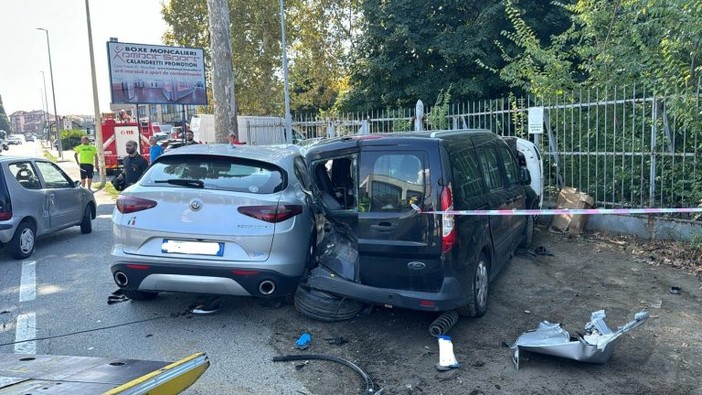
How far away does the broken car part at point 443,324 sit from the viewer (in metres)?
4.54

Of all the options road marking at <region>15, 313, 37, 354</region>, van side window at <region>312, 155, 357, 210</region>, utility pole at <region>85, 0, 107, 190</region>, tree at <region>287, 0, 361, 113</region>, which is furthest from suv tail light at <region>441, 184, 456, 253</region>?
tree at <region>287, 0, 361, 113</region>

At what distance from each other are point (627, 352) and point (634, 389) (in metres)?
0.63

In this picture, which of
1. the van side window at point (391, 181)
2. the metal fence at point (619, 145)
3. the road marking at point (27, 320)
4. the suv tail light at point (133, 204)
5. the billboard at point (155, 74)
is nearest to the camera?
the van side window at point (391, 181)

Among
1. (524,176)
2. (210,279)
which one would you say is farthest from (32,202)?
(524,176)

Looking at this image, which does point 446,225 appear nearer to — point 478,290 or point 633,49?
point 478,290

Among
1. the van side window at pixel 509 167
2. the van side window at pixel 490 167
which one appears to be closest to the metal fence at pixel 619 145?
the van side window at pixel 509 167

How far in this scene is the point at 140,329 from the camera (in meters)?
4.95

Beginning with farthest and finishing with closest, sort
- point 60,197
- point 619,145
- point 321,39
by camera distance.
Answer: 1. point 321,39
2. point 60,197
3. point 619,145

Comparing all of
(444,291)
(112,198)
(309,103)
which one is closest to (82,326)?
(444,291)

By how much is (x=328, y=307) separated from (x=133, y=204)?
2.02m

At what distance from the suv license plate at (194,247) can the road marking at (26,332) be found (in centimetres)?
132

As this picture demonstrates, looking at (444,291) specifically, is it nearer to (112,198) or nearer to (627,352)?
(627,352)

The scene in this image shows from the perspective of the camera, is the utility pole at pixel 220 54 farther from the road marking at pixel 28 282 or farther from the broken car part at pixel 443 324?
the broken car part at pixel 443 324

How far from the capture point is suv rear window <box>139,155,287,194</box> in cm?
495
